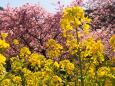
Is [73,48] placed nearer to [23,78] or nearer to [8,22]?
[23,78]

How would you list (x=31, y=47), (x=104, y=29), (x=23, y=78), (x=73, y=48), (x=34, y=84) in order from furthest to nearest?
(x=104, y=29) → (x=31, y=47) → (x=23, y=78) → (x=34, y=84) → (x=73, y=48)

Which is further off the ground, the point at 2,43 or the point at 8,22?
the point at 8,22

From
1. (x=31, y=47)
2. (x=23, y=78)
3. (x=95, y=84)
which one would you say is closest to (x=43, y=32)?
(x=31, y=47)

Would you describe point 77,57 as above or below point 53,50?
below

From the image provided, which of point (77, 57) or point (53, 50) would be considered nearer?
point (77, 57)

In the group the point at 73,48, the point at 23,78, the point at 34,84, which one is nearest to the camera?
the point at 73,48

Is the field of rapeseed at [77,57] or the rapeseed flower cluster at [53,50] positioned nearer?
the field of rapeseed at [77,57]

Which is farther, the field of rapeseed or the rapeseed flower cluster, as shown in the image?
the rapeseed flower cluster

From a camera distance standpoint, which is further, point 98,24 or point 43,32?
point 98,24

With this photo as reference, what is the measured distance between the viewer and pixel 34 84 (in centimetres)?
736

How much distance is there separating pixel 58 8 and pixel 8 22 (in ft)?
8.33

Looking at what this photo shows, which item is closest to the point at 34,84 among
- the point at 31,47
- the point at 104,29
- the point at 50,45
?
the point at 50,45

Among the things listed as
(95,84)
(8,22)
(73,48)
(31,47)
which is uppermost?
(8,22)

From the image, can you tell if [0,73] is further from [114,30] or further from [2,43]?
[114,30]
